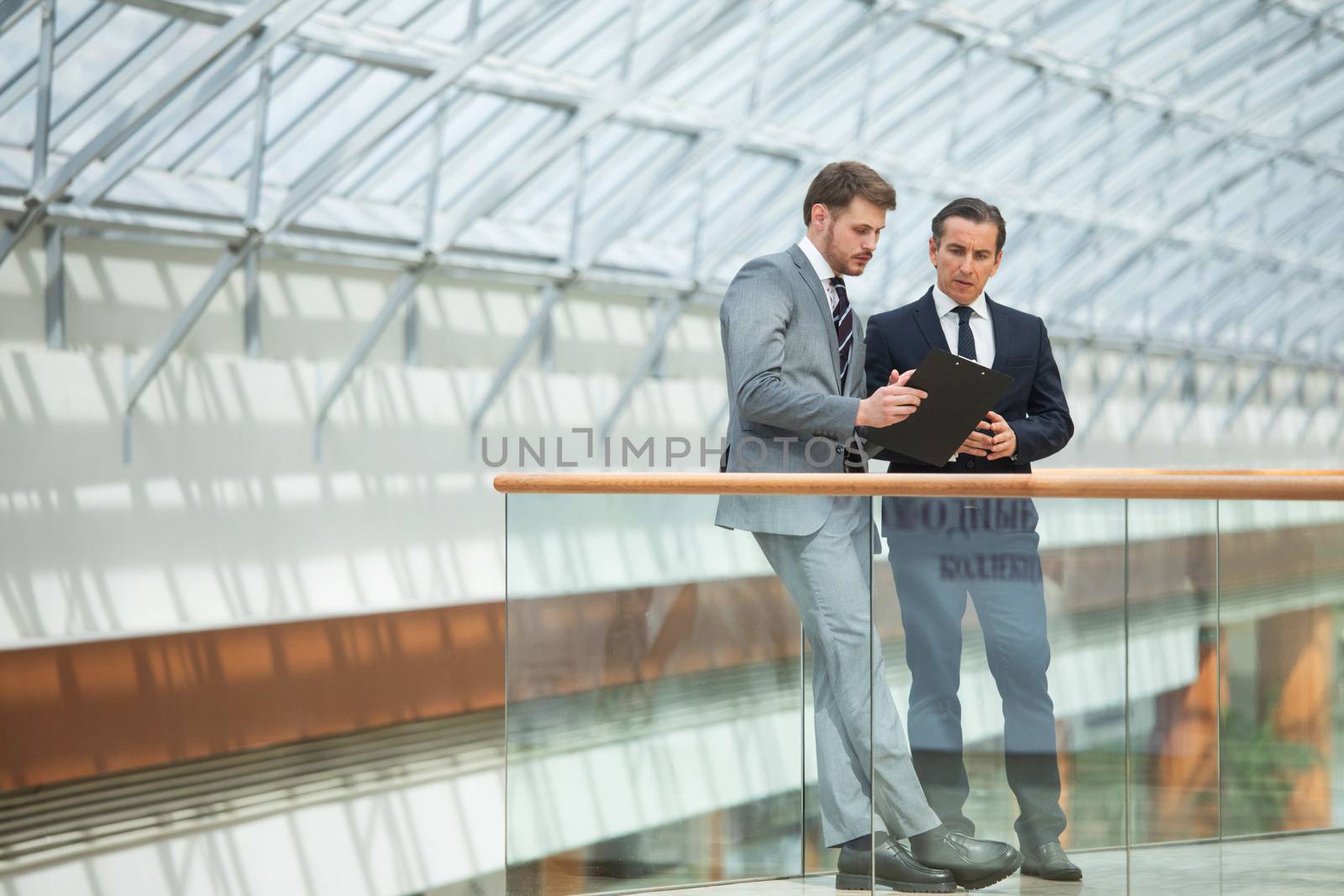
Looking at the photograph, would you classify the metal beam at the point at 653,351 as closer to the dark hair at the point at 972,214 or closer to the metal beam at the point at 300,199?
the metal beam at the point at 300,199

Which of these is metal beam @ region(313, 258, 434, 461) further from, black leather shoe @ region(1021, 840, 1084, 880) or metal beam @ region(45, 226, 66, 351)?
black leather shoe @ region(1021, 840, 1084, 880)

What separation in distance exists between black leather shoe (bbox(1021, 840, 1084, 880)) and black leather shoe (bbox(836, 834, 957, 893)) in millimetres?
160

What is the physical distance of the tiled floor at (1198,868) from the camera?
2988 mm

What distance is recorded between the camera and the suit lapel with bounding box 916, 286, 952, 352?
348cm

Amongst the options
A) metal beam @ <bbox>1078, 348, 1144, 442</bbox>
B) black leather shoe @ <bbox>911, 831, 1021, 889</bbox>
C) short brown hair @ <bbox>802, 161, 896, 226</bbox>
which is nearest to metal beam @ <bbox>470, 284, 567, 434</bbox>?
short brown hair @ <bbox>802, 161, 896, 226</bbox>

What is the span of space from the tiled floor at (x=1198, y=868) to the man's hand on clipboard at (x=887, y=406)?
3.27ft

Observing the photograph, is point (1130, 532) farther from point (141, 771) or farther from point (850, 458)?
point (141, 771)

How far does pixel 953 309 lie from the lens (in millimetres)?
3508

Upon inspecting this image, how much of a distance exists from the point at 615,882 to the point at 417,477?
32.2ft

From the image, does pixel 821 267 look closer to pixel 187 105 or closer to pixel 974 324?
pixel 974 324


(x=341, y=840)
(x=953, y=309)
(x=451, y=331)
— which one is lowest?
(x=341, y=840)

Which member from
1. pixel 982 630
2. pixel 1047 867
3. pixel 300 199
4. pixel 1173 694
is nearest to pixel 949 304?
pixel 982 630

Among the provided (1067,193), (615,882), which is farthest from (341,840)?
(1067,193)

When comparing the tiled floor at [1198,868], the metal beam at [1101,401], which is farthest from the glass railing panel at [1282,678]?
the metal beam at [1101,401]
